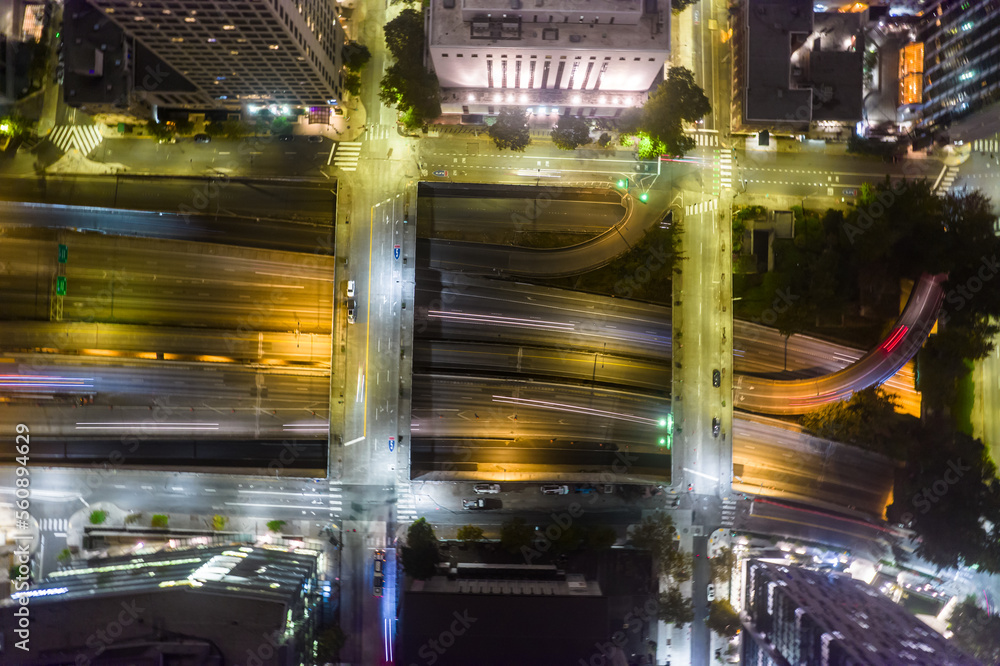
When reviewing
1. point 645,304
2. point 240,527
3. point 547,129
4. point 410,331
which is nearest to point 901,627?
point 645,304

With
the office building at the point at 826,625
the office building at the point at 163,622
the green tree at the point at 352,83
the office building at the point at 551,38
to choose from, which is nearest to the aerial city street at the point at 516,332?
the green tree at the point at 352,83

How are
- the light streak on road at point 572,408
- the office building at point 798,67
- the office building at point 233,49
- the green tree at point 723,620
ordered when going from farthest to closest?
1. the light streak on road at point 572,408
2. the green tree at point 723,620
3. the office building at point 798,67
4. the office building at point 233,49

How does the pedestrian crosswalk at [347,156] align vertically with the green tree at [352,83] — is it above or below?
below

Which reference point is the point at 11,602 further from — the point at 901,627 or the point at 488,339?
the point at 901,627

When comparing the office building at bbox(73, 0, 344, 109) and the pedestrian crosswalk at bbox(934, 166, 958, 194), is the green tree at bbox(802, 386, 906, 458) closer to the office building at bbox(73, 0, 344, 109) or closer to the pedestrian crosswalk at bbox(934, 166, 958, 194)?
the pedestrian crosswalk at bbox(934, 166, 958, 194)

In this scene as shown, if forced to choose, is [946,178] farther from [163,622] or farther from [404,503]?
[163,622]

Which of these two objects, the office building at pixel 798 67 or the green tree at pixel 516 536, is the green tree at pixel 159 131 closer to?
the green tree at pixel 516 536

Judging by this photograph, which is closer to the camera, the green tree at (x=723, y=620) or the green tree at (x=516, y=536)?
the green tree at (x=516, y=536)

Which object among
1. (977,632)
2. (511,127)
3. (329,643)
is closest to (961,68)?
(511,127)
